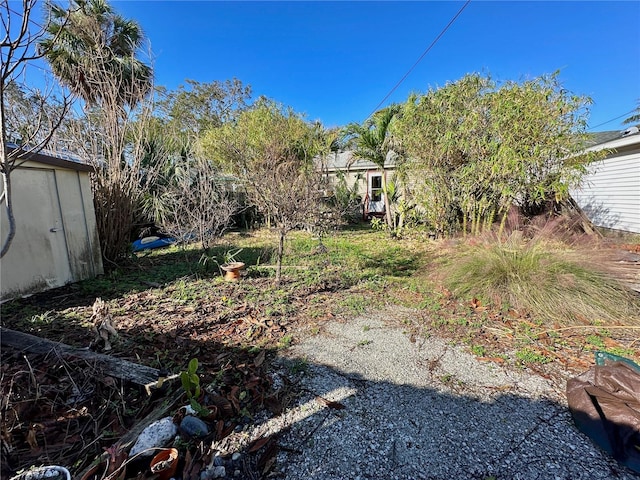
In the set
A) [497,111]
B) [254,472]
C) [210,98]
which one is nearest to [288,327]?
[254,472]

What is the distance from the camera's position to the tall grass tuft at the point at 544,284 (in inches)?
128

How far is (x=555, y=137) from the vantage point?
17.4 feet

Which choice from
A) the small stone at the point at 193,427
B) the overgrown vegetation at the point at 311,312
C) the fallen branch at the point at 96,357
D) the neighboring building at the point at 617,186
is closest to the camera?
the small stone at the point at 193,427

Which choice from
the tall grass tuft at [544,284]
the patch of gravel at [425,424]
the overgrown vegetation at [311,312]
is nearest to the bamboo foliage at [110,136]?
the overgrown vegetation at [311,312]

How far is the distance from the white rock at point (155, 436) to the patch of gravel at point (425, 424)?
21.3 inches

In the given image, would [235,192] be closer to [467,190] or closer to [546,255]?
[467,190]

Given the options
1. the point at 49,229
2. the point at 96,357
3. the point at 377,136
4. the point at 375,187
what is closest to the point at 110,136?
the point at 49,229

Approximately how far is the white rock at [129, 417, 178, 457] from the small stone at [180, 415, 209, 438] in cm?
6

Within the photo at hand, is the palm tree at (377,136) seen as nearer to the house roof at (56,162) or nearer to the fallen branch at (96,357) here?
the house roof at (56,162)

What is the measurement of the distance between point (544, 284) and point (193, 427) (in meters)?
3.96

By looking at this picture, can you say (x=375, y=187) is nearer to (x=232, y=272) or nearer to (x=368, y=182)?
(x=368, y=182)

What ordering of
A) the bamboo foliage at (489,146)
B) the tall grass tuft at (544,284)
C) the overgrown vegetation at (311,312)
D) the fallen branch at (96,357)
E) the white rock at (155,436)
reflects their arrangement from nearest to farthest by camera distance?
1. the white rock at (155,436)
2. the fallen branch at (96,357)
3. the overgrown vegetation at (311,312)
4. the tall grass tuft at (544,284)
5. the bamboo foliage at (489,146)

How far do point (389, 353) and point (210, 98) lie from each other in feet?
67.1

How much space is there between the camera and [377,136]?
29.8 feet
